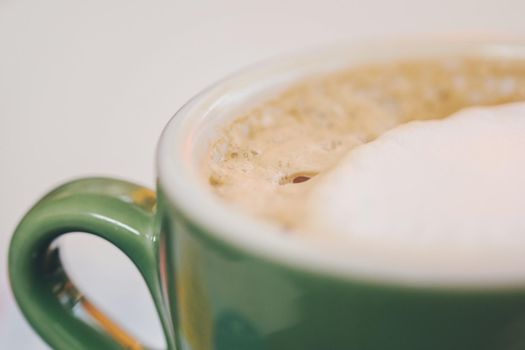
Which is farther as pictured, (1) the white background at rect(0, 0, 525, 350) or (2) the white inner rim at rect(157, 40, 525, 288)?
(1) the white background at rect(0, 0, 525, 350)

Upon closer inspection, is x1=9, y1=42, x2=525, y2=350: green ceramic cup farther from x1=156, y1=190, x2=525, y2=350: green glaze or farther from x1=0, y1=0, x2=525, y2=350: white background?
x1=0, y1=0, x2=525, y2=350: white background

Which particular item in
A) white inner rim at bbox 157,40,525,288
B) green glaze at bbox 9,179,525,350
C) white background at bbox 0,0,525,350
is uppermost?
white inner rim at bbox 157,40,525,288

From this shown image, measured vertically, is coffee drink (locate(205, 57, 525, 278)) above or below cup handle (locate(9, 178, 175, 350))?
above

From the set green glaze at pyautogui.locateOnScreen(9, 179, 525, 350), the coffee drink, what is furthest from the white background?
green glaze at pyautogui.locateOnScreen(9, 179, 525, 350)

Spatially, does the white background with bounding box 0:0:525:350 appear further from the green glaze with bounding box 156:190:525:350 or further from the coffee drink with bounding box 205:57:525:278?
the green glaze with bounding box 156:190:525:350

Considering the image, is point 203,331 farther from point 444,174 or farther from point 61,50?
point 61,50

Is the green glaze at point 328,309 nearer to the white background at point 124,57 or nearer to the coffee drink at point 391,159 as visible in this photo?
the coffee drink at point 391,159

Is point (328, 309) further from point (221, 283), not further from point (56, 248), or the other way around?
point (56, 248)

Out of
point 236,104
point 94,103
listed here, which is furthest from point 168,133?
point 94,103
